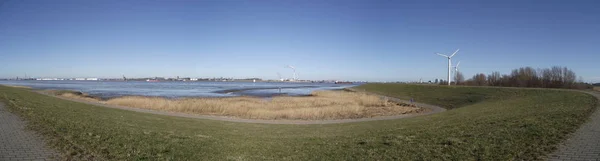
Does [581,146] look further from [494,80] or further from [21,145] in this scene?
[494,80]

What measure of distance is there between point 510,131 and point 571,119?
3604 mm

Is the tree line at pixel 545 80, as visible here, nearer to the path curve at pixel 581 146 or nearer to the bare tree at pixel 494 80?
the bare tree at pixel 494 80

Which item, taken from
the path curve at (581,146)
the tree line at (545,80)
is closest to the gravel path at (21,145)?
the path curve at (581,146)

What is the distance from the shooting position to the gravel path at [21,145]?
26.0 ft

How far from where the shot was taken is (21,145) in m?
8.91

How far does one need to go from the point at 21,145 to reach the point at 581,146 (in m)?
15.1

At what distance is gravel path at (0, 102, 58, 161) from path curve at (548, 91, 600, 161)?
487 inches

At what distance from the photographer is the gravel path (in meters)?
7.92

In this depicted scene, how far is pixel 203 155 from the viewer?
30.8ft

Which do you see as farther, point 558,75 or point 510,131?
point 558,75

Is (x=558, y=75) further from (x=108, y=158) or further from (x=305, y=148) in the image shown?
(x=108, y=158)

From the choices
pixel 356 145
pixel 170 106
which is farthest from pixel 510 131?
pixel 170 106

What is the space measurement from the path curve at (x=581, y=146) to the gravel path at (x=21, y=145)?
1238 cm

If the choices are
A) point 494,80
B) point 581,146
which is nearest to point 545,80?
point 494,80
